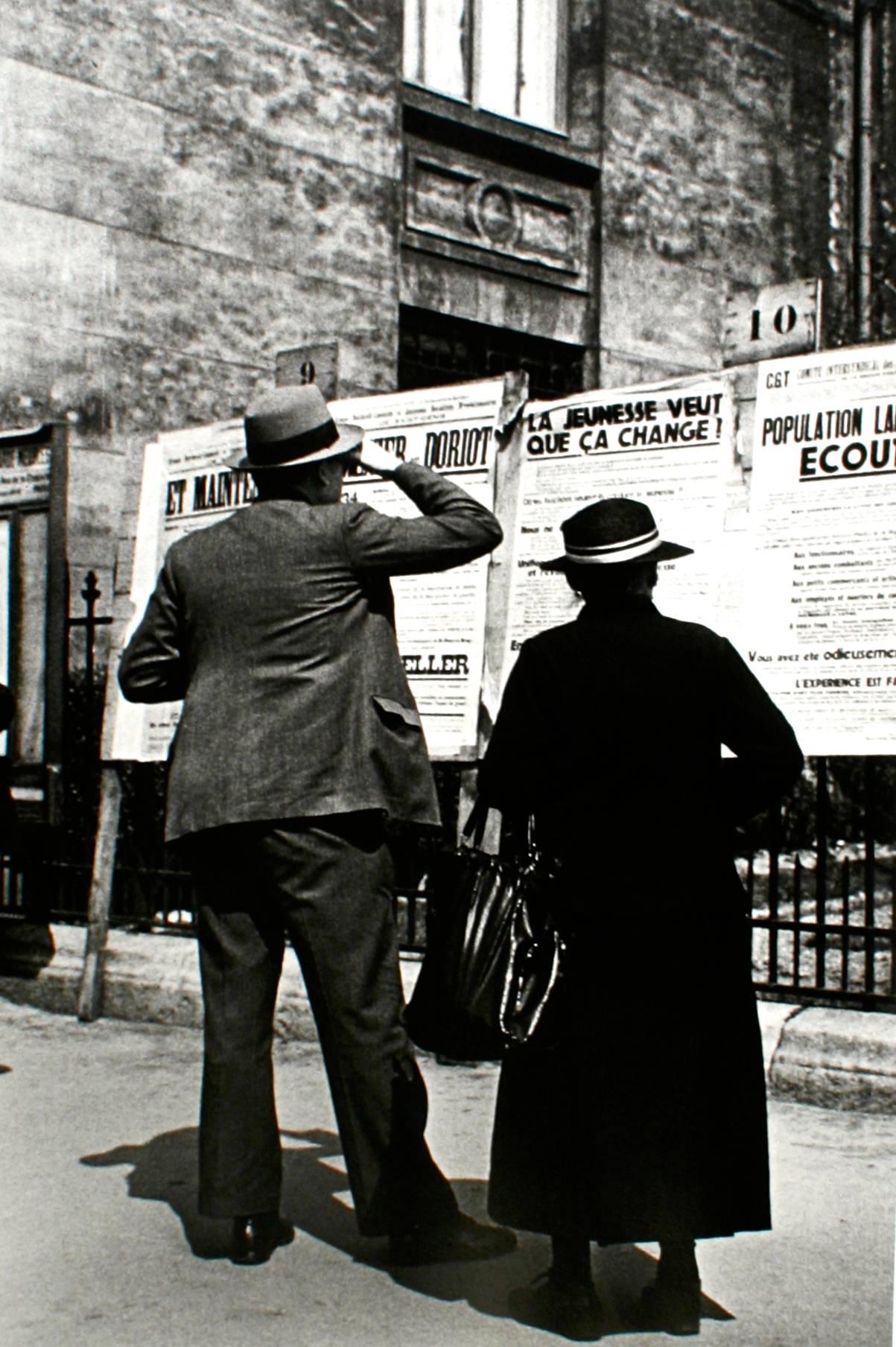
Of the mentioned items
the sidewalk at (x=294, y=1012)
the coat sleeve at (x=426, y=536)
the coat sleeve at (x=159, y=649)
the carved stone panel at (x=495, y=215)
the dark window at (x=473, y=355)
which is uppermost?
the carved stone panel at (x=495, y=215)

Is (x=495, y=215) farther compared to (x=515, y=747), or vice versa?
(x=495, y=215)

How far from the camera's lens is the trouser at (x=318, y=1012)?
407 cm

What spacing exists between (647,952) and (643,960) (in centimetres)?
2

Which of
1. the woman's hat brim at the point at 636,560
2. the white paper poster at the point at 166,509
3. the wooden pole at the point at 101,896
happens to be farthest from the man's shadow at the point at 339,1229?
the white paper poster at the point at 166,509

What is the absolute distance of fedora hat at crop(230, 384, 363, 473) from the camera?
424cm

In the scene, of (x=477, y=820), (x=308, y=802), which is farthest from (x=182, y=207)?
(x=477, y=820)

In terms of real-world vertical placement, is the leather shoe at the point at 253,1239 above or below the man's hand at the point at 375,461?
below

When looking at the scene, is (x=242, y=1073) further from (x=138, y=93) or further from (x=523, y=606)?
(x=138, y=93)

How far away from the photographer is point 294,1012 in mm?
6926

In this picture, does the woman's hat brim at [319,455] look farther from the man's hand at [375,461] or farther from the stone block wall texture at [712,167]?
the stone block wall texture at [712,167]

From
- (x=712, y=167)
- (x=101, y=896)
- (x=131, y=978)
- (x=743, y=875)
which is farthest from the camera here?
(x=712, y=167)

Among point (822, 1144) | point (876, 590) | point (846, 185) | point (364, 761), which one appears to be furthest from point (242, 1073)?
point (846, 185)

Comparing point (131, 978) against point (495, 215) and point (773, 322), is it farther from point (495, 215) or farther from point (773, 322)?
point (495, 215)

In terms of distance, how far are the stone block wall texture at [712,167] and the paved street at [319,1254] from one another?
954 centimetres
